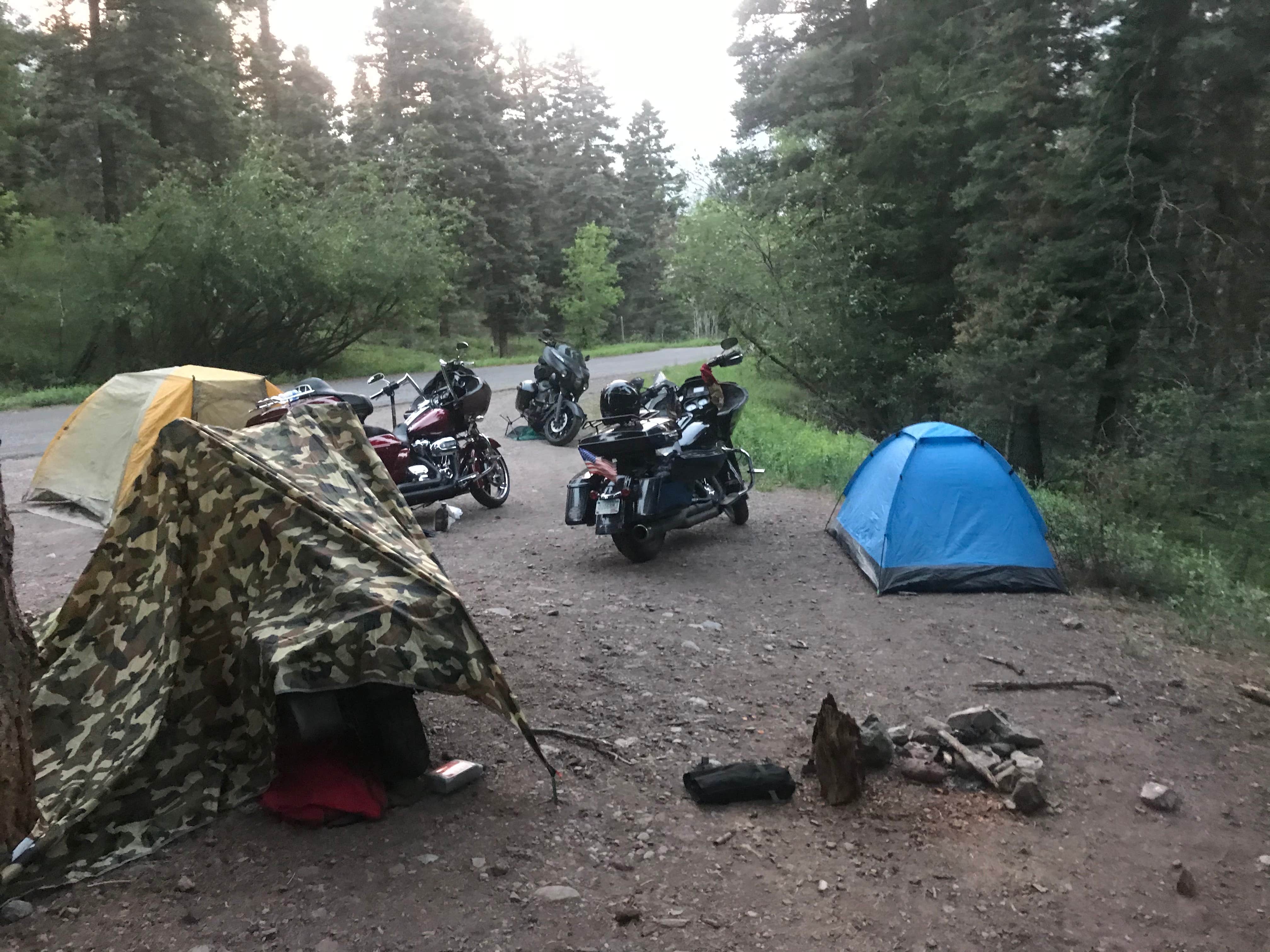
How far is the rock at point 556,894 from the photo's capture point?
3.27 meters

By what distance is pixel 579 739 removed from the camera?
452cm

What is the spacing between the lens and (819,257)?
19.4m

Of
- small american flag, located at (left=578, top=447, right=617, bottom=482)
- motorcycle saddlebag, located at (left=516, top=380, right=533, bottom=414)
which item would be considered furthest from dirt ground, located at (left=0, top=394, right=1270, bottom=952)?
motorcycle saddlebag, located at (left=516, top=380, right=533, bottom=414)

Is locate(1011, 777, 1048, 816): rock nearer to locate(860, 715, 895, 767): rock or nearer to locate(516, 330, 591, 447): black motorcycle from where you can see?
locate(860, 715, 895, 767): rock

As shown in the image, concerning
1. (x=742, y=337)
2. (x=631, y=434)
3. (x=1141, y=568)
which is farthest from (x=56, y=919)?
(x=742, y=337)

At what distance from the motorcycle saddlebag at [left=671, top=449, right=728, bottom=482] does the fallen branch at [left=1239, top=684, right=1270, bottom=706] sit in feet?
13.1

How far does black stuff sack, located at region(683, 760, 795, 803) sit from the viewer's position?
400cm

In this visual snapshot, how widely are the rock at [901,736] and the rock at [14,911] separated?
3346mm

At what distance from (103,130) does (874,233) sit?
60.6 ft

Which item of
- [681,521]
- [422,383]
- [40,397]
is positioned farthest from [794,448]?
[40,397]

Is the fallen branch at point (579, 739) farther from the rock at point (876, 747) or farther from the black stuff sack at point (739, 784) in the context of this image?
the rock at point (876, 747)

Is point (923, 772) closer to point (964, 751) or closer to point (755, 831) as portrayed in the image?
point (964, 751)

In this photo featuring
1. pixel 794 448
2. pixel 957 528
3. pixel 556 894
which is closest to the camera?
pixel 556 894

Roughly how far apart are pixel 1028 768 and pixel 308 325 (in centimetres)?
2166
